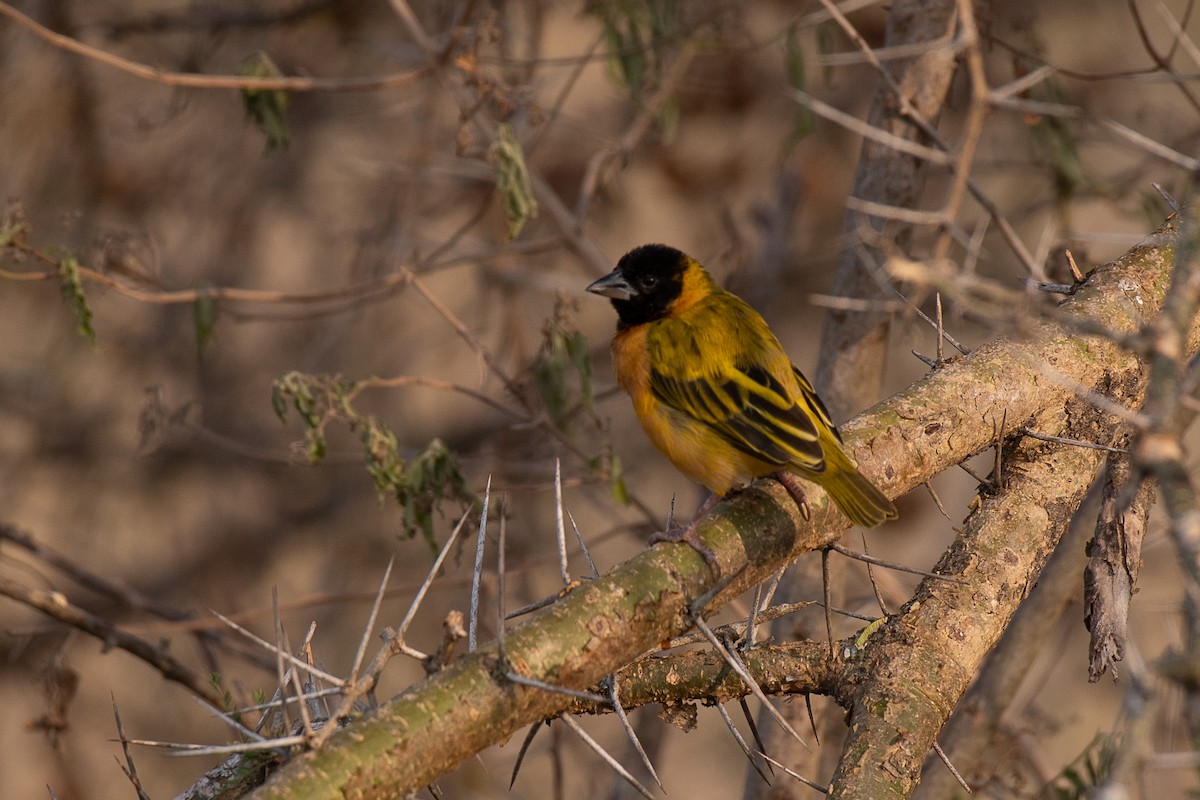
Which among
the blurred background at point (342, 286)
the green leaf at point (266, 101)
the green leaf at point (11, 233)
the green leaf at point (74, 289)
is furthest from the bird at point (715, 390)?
the green leaf at point (11, 233)

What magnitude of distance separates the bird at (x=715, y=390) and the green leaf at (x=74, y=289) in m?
1.90

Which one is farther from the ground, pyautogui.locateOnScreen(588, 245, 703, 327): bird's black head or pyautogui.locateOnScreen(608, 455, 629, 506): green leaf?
pyautogui.locateOnScreen(588, 245, 703, 327): bird's black head

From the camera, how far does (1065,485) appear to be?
2.87 metres

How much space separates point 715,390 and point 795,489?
1079mm

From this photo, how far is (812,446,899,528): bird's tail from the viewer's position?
2.97m

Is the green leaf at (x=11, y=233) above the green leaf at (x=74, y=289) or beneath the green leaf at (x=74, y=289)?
above

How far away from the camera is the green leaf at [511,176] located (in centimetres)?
427

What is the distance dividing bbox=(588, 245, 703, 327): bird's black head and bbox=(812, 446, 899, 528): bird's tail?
6.20 ft

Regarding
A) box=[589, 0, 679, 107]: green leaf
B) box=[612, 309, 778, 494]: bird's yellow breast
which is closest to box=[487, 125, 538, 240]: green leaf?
box=[612, 309, 778, 494]: bird's yellow breast

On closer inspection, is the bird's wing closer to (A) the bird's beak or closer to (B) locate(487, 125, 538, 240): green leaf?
(A) the bird's beak

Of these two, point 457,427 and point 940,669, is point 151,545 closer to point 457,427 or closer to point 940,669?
point 457,427

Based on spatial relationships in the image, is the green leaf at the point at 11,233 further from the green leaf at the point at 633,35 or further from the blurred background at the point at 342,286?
the blurred background at the point at 342,286

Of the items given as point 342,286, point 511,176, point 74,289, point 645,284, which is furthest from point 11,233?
point 342,286

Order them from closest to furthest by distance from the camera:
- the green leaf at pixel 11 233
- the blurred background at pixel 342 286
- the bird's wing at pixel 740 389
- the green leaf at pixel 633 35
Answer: the bird's wing at pixel 740 389
the green leaf at pixel 11 233
the green leaf at pixel 633 35
the blurred background at pixel 342 286
